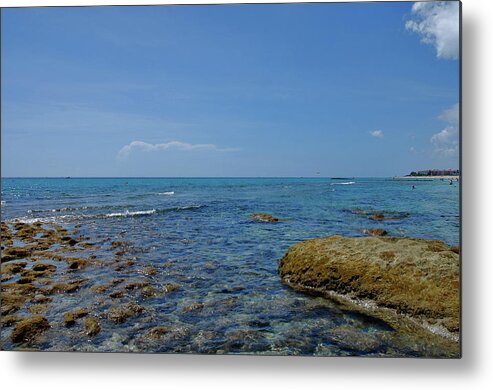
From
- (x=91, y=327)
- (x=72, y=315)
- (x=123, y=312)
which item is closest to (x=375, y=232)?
(x=123, y=312)

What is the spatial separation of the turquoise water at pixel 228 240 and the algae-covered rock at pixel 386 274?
187 mm

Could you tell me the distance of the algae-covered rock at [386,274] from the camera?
2.95 m

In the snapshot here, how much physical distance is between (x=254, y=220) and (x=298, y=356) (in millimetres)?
2544

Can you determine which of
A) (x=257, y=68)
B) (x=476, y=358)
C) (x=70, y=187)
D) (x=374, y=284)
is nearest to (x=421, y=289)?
(x=374, y=284)

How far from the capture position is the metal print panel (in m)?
3.02

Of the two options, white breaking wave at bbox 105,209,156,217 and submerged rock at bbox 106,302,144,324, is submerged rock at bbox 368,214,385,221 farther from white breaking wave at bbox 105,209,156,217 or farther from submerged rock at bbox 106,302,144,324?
white breaking wave at bbox 105,209,156,217

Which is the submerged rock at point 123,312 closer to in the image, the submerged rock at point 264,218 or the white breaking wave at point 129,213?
the submerged rock at point 264,218

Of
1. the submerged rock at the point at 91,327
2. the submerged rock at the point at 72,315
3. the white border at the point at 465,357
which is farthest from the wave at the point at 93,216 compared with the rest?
the white border at the point at 465,357

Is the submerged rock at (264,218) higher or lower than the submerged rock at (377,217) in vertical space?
lower

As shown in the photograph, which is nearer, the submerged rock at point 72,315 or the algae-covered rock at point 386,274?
the algae-covered rock at point 386,274

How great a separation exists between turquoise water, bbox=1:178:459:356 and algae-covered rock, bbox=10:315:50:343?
9 cm

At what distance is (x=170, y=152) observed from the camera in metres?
3.75

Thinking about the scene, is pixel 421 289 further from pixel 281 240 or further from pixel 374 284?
pixel 281 240

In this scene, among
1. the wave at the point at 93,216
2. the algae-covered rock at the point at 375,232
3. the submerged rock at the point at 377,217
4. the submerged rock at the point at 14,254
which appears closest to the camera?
the submerged rock at the point at 14,254
